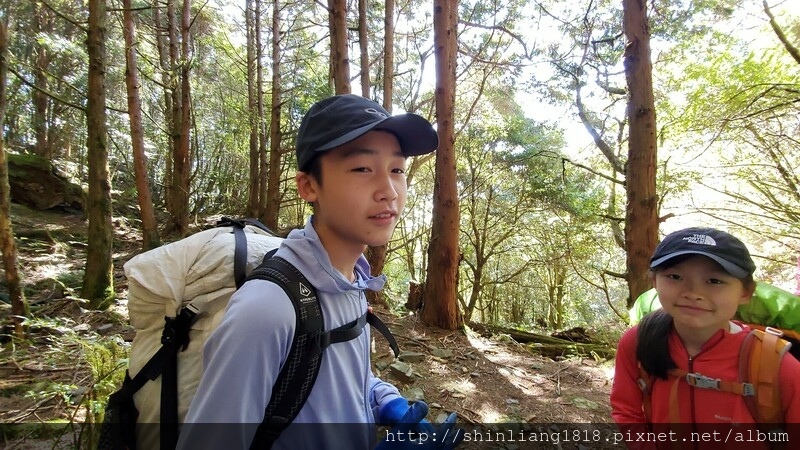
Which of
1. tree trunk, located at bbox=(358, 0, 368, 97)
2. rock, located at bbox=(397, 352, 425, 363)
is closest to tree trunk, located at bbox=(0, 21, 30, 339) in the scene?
rock, located at bbox=(397, 352, 425, 363)

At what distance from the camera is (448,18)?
17.4ft

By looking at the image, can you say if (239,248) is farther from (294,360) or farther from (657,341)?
(657,341)

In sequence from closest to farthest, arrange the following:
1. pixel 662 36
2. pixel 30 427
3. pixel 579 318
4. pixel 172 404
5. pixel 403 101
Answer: pixel 172 404 → pixel 30 427 → pixel 662 36 → pixel 403 101 → pixel 579 318

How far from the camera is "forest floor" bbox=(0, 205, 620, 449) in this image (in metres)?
2.47

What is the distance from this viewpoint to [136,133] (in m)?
6.52

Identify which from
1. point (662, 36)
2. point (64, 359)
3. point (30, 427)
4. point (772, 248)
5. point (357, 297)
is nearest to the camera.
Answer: point (357, 297)

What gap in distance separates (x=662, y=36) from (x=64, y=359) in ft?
36.7

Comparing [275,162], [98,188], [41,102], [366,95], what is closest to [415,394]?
[98,188]

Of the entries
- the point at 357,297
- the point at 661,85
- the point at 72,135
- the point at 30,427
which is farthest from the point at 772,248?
the point at 72,135

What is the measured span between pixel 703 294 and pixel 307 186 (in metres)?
1.64

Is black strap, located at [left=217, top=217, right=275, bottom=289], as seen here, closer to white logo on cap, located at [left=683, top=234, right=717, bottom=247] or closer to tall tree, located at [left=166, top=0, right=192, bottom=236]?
white logo on cap, located at [left=683, top=234, right=717, bottom=247]

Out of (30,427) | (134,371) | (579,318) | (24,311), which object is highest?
(134,371)

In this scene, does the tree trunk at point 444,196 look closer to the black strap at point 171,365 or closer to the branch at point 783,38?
the black strap at point 171,365

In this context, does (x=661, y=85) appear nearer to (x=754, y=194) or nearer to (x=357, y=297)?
(x=754, y=194)
